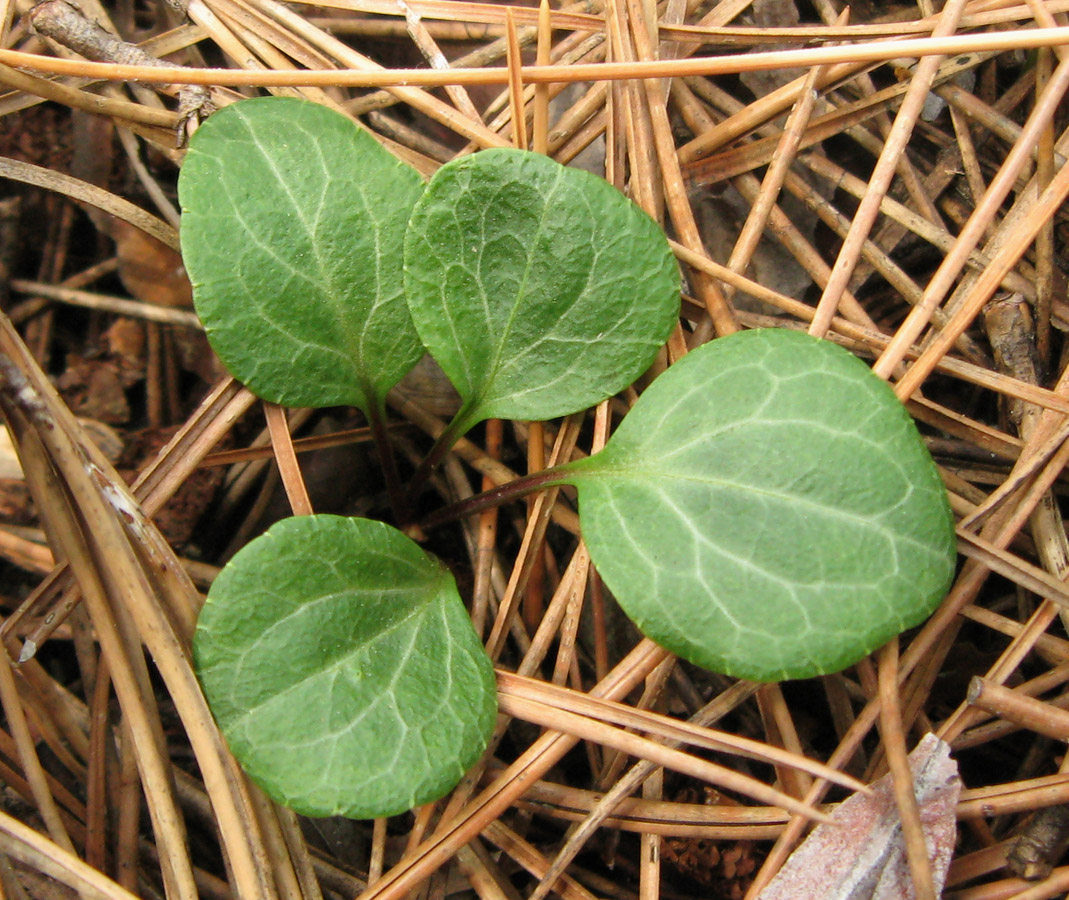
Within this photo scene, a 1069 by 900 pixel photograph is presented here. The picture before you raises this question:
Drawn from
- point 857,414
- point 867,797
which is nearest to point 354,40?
point 857,414

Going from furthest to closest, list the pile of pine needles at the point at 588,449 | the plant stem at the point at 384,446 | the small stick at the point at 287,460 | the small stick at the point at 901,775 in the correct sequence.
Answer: the plant stem at the point at 384,446
the small stick at the point at 287,460
the pile of pine needles at the point at 588,449
the small stick at the point at 901,775

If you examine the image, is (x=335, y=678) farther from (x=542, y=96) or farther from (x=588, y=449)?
(x=542, y=96)

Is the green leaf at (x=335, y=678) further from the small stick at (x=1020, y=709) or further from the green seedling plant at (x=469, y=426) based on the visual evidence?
the small stick at (x=1020, y=709)

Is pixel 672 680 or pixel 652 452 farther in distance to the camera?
pixel 672 680

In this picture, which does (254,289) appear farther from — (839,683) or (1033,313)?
(1033,313)

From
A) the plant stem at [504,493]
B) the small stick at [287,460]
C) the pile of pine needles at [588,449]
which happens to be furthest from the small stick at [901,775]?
the small stick at [287,460]

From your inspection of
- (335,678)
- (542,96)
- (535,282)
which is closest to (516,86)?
(542,96)

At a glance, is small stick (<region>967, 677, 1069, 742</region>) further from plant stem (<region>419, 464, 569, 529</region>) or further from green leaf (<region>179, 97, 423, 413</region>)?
green leaf (<region>179, 97, 423, 413</region>)
